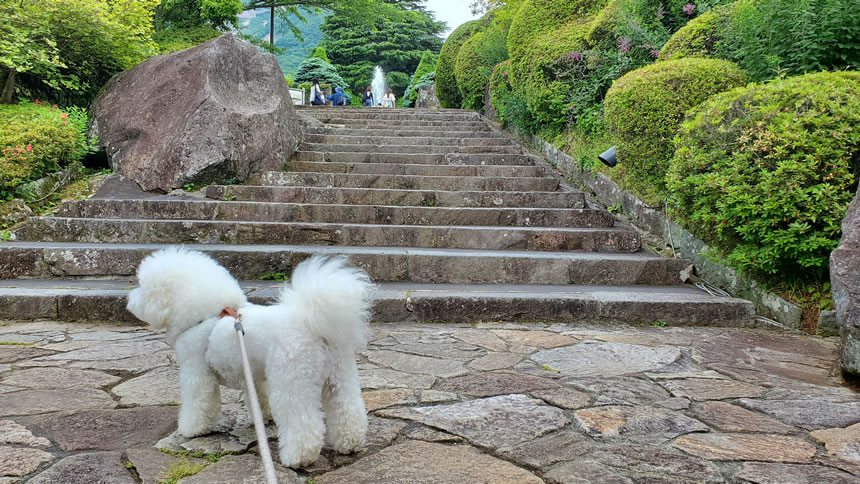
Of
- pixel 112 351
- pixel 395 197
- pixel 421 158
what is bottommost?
pixel 112 351

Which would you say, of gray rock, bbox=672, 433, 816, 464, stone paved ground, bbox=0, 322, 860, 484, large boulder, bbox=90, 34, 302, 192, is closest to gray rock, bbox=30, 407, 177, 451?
stone paved ground, bbox=0, 322, 860, 484

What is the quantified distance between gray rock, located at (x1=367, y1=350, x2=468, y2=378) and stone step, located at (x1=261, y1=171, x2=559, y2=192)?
14.2 ft

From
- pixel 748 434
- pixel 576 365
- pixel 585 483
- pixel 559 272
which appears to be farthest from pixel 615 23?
pixel 585 483

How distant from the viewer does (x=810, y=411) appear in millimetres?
2555

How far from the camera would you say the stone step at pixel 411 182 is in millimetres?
7469

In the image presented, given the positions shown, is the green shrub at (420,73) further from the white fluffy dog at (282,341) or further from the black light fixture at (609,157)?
the white fluffy dog at (282,341)

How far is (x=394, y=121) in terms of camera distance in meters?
11.8

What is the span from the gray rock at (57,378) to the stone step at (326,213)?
355 cm

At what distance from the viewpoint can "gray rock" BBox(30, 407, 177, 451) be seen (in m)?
2.13

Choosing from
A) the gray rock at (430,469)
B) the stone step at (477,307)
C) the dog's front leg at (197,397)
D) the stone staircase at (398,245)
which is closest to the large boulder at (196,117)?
the stone staircase at (398,245)

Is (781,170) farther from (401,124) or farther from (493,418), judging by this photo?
(401,124)

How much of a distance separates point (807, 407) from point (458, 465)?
1.84 metres

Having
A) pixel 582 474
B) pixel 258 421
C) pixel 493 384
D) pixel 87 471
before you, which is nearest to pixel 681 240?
pixel 493 384

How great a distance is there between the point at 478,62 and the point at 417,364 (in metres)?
12.3
